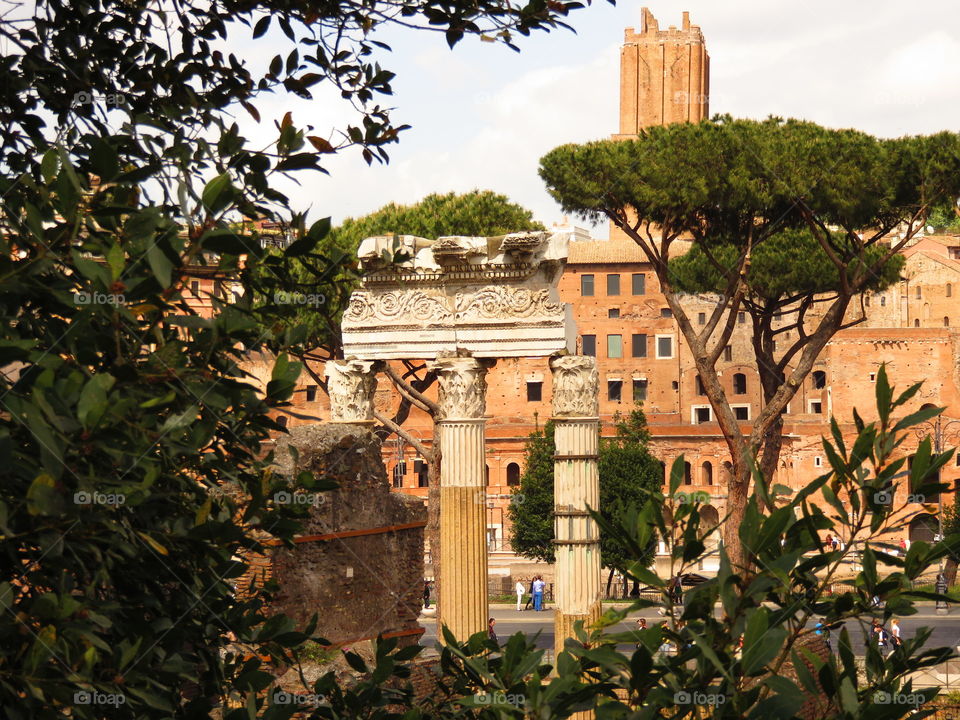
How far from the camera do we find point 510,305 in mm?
9227

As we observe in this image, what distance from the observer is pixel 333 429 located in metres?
8.18

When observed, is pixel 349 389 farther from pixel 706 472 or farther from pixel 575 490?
pixel 706 472

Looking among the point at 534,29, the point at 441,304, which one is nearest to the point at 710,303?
the point at 441,304

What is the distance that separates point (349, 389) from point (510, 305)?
1219 millimetres

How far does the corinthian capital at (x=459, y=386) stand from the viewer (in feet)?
30.1

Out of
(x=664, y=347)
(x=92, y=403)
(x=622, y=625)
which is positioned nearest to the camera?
(x=92, y=403)

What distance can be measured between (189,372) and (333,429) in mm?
5652

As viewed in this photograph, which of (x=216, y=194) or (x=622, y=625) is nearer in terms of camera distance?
(x=216, y=194)

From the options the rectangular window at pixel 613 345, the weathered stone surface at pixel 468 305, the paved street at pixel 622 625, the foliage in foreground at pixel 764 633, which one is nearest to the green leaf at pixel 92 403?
the foliage in foreground at pixel 764 633

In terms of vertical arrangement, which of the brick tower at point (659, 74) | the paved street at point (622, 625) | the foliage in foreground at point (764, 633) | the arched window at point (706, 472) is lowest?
the paved street at point (622, 625)

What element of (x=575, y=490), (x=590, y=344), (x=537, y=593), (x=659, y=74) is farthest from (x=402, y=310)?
(x=659, y=74)

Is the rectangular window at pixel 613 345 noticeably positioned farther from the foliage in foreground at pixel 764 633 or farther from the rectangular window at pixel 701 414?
the foliage in foreground at pixel 764 633

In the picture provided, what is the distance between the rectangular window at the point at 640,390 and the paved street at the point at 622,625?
20.6 metres

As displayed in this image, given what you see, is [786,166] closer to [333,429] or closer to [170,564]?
[333,429]
